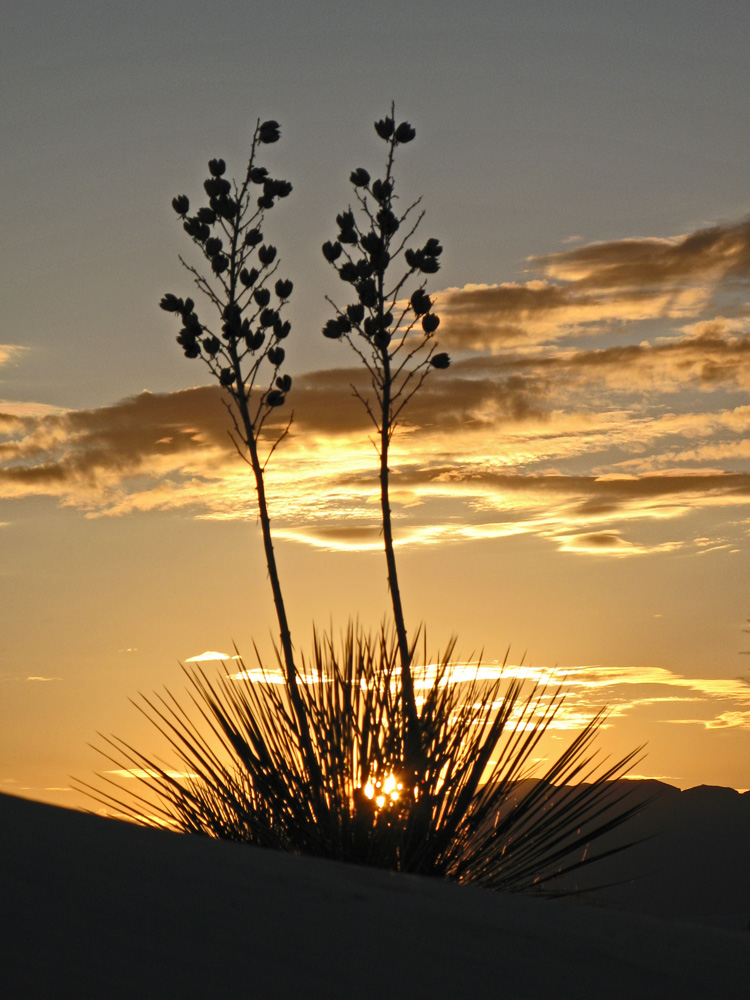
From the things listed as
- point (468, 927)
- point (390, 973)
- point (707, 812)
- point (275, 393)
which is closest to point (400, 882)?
point (468, 927)

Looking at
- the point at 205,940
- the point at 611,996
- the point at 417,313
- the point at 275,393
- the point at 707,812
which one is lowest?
the point at 707,812

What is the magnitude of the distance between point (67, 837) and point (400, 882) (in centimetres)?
82

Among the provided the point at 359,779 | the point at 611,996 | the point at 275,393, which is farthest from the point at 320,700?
the point at 611,996

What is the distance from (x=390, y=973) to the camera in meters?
2.06

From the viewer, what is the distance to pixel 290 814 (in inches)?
220

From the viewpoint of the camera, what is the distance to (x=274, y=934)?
6.93 feet

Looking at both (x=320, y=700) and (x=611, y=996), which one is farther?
(x=320, y=700)

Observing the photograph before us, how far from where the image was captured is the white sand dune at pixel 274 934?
1875mm

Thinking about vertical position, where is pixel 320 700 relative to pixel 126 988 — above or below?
above

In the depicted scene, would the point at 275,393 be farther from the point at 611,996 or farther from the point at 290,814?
the point at 611,996

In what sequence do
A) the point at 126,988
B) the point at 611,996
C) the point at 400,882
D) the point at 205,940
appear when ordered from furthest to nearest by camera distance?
the point at 400,882 → the point at 611,996 → the point at 205,940 → the point at 126,988

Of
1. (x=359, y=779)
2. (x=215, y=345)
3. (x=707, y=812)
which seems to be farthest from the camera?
(x=707, y=812)

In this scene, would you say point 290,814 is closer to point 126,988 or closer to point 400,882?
point 400,882

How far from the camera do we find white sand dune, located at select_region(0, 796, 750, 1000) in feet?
6.15
